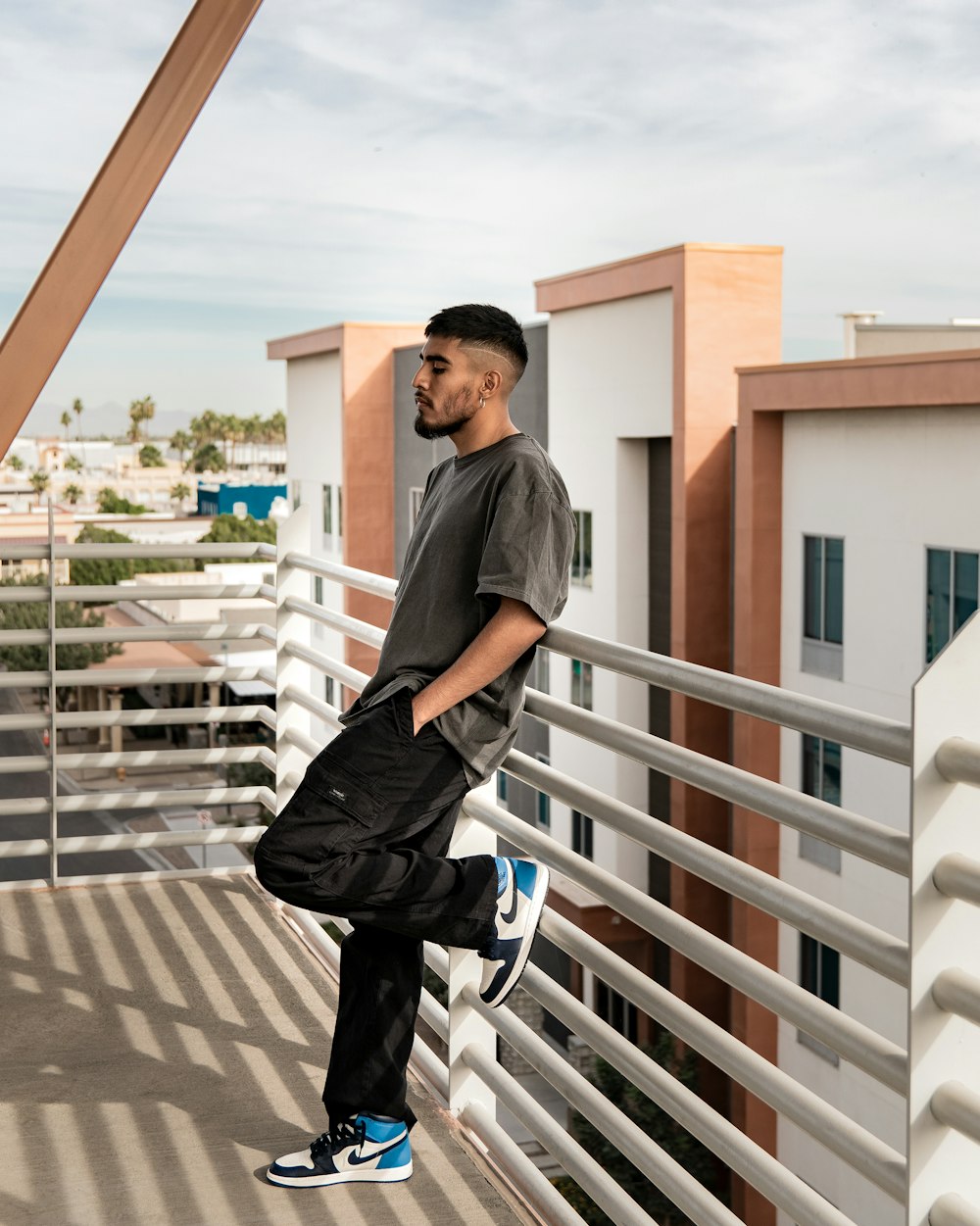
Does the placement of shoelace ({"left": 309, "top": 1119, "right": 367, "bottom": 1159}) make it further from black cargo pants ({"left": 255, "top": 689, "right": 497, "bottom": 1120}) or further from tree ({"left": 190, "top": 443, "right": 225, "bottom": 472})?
tree ({"left": 190, "top": 443, "right": 225, "bottom": 472})

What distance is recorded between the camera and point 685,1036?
2.09 meters

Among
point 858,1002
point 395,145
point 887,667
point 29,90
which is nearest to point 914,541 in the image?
point 887,667

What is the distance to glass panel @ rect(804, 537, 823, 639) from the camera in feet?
62.7

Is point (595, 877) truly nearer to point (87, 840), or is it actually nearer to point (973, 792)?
point (973, 792)

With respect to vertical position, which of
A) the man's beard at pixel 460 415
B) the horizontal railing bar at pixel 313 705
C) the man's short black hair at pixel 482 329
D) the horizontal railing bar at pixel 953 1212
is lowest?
the horizontal railing bar at pixel 953 1212

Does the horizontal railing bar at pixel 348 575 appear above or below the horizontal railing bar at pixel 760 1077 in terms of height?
above

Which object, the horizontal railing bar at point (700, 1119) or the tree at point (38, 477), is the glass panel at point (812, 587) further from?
the tree at point (38, 477)

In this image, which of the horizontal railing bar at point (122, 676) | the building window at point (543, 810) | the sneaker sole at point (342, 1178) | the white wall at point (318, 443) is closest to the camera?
the sneaker sole at point (342, 1178)

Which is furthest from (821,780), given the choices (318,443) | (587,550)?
(318,443)

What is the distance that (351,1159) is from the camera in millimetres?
2711

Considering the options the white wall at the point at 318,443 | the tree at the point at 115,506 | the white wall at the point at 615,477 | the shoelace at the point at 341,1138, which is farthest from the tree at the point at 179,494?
the shoelace at the point at 341,1138

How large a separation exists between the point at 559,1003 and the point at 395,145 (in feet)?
315

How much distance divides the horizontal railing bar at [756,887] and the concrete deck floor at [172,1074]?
801 mm

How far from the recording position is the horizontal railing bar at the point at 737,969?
1.68 meters
